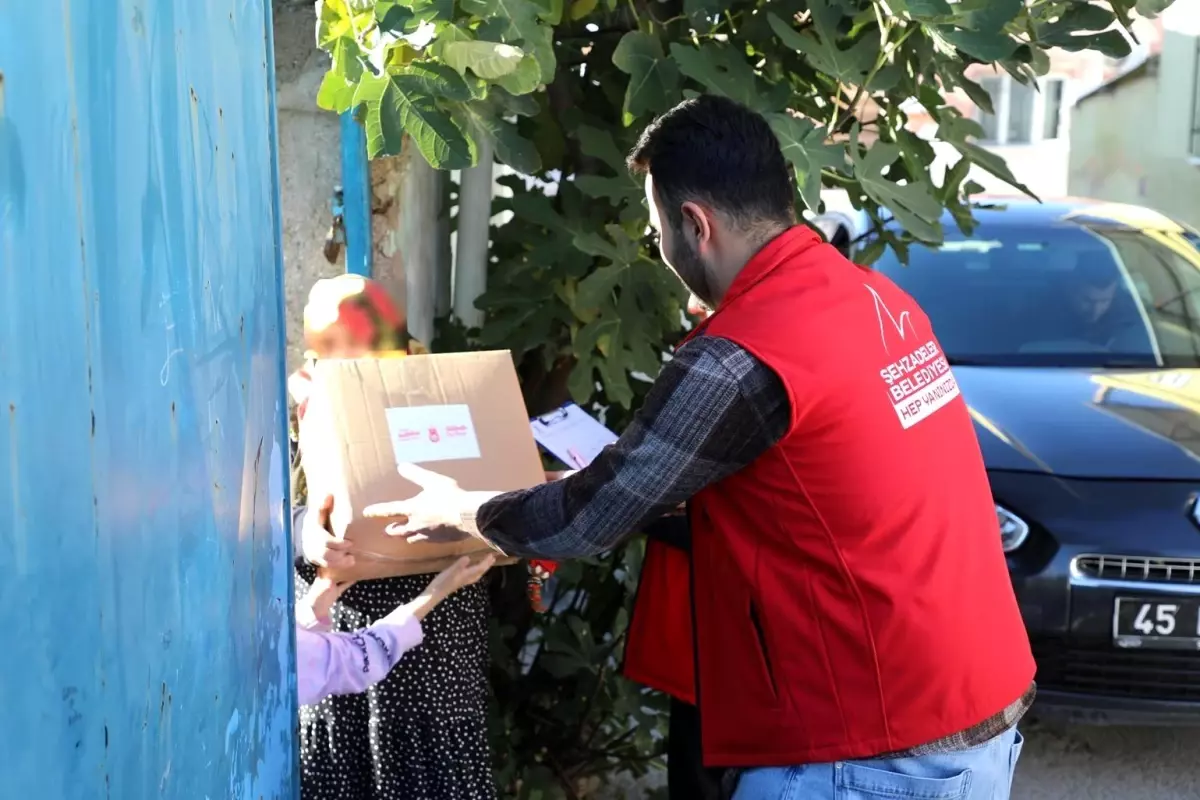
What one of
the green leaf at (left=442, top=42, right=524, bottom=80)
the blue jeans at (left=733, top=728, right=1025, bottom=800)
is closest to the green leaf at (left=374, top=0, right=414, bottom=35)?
the green leaf at (left=442, top=42, right=524, bottom=80)

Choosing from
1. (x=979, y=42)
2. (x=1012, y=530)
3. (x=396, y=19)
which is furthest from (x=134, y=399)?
(x=1012, y=530)

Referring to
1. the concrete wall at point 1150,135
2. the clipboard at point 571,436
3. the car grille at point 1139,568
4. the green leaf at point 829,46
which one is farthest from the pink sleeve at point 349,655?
the concrete wall at point 1150,135

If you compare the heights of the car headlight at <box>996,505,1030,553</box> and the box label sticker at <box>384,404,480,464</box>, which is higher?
the box label sticker at <box>384,404,480,464</box>

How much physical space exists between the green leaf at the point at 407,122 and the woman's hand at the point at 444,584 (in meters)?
0.72

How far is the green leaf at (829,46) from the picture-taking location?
256cm

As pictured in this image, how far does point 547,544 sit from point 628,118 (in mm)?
1195

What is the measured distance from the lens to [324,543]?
6.82ft

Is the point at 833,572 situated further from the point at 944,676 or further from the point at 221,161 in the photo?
the point at 221,161

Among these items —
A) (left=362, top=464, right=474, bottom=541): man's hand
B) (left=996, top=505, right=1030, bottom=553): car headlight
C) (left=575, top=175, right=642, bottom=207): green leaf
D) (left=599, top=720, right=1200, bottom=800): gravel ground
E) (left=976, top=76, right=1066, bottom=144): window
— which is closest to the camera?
(left=362, top=464, right=474, bottom=541): man's hand

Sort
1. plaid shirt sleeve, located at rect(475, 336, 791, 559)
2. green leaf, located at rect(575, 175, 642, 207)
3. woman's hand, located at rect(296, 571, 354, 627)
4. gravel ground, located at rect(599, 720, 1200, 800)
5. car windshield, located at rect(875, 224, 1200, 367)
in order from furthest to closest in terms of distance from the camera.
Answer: car windshield, located at rect(875, 224, 1200, 367) → gravel ground, located at rect(599, 720, 1200, 800) → green leaf, located at rect(575, 175, 642, 207) → woman's hand, located at rect(296, 571, 354, 627) → plaid shirt sleeve, located at rect(475, 336, 791, 559)

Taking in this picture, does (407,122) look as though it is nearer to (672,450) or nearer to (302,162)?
(302,162)

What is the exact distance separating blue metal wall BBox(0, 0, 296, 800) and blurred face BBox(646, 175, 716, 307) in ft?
2.07

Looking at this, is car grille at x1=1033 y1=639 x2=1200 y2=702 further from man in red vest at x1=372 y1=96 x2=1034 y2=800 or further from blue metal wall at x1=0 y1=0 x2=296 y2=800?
blue metal wall at x1=0 y1=0 x2=296 y2=800

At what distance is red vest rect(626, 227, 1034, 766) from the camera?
173 cm
